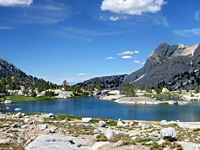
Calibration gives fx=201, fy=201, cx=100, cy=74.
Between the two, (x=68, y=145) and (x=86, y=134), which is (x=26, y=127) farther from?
(x=68, y=145)

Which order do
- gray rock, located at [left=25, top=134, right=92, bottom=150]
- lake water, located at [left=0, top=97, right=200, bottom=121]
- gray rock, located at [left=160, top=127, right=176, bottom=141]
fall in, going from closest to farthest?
1. gray rock, located at [left=25, top=134, right=92, bottom=150]
2. gray rock, located at [left=160, top=127, right=176, bottom=141]
3. lake water, located at [left=0, top=97, right=200, bottom=121]

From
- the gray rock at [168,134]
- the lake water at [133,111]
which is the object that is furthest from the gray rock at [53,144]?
the lake water at [133,111]

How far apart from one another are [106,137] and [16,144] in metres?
12.4

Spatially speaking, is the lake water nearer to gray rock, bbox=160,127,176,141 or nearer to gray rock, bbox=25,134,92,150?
gray rock, bbox=25,134,92,150

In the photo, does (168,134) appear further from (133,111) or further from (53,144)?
(133,111)

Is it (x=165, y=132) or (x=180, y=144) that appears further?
(x=165, y=132)

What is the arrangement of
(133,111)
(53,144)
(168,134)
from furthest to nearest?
(133,111) < (53,144) < (168,134)

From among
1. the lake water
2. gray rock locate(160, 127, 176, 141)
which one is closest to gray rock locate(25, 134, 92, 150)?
gray rock locate(160, 127, 176, 141)

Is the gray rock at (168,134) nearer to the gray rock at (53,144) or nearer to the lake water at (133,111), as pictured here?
the gray rock at (53,144)

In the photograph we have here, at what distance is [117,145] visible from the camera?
2156 cm

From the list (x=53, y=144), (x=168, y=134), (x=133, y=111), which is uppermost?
(x=168, y=134)

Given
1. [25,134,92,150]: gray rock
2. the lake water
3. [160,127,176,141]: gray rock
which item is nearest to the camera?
[25,134,92,150]: gray rock

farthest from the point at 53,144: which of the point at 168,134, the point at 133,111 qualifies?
the point at 133,111

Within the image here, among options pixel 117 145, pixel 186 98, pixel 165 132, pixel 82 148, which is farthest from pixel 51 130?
pixel 186 98
